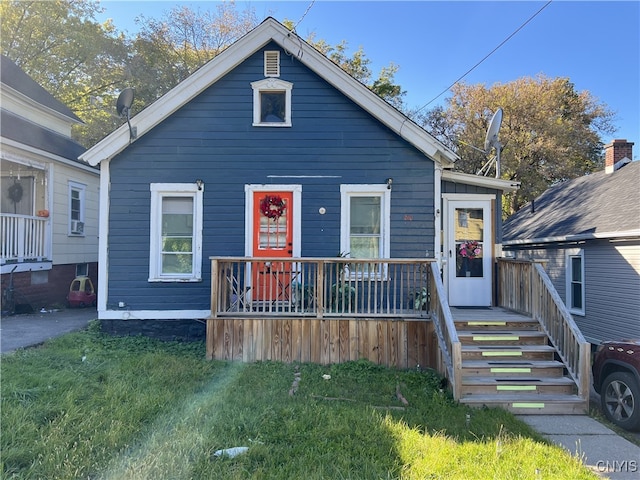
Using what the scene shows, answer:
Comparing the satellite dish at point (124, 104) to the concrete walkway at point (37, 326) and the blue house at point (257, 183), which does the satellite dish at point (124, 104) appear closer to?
the blue house at point (257, 183)

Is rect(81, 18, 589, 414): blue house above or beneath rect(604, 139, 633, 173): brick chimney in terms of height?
beneath

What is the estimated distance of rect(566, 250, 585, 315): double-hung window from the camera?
9.70 meters

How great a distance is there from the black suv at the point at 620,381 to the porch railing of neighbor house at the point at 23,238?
36.4 feet

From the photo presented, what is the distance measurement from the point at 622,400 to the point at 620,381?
0.21 meters

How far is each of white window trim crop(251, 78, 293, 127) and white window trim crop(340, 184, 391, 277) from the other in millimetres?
1713

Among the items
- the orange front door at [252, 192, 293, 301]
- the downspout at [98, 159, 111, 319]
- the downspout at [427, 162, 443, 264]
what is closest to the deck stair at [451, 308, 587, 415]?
the downspout at [427, 162, 443, 264]

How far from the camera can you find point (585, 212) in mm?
10367

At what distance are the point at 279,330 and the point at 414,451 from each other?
3102 millimetres

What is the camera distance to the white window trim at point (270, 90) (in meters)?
7.23

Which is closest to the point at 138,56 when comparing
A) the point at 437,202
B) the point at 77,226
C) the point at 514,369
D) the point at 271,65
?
the point at 77,226

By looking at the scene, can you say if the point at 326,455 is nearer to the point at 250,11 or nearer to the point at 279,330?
the point at 279,330

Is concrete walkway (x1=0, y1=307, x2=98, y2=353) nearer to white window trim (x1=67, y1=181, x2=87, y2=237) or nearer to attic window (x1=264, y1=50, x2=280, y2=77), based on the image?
white window trim (x1=67, y1=181, x2=87, y2=237)

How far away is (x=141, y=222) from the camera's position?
708 centimetres

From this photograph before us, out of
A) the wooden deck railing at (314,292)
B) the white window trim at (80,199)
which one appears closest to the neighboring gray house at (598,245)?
the wooden deck railing at (314,292)
